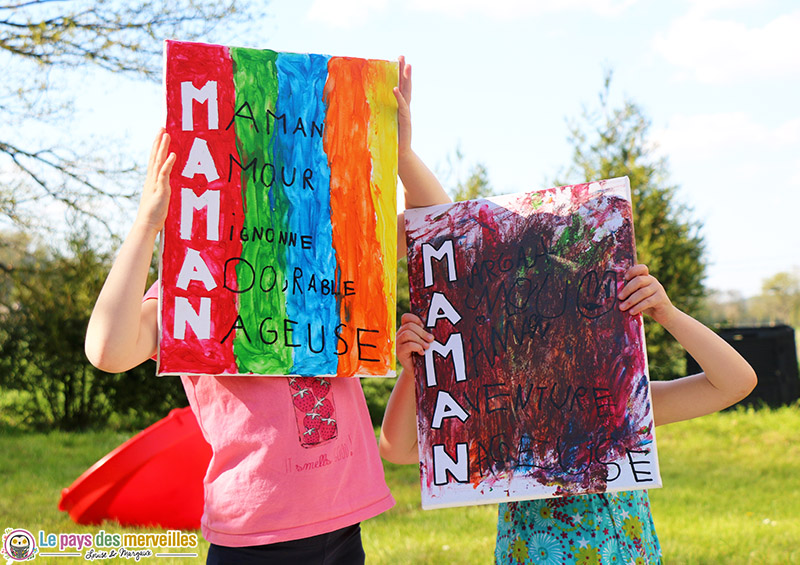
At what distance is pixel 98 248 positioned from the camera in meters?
8.70

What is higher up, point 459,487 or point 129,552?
point 459,487

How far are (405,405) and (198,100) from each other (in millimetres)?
865

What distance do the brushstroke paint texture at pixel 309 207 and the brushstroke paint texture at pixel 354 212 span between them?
22mm

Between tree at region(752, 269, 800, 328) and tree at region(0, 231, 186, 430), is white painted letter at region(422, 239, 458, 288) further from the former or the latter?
tree at region(752, 269, 800, 328)

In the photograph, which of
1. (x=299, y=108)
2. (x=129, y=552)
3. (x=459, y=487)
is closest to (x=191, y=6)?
(x=129, y=552)

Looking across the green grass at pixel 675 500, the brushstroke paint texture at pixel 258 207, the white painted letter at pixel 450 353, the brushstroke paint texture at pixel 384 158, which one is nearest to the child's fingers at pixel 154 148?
the brushstroke paint texture at pixel 258 207

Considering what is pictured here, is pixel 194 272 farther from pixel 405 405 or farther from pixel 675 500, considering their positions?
pixel 675 500

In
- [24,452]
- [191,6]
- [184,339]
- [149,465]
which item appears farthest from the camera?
[191,6]

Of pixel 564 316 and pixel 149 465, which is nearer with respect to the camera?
pixel 564 316

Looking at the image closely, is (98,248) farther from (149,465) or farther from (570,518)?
(570,518)

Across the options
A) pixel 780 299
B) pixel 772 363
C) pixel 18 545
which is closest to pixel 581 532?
pixel 18 545

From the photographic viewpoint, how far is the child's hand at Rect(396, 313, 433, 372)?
1.69 meters

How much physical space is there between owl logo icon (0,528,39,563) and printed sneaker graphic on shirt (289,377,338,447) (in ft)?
9.68

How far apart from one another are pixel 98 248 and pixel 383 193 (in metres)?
7.89
